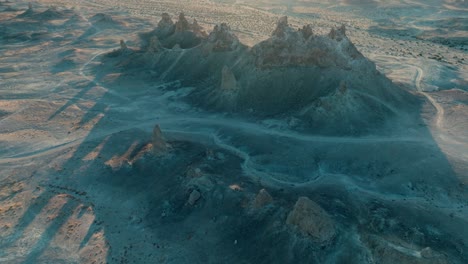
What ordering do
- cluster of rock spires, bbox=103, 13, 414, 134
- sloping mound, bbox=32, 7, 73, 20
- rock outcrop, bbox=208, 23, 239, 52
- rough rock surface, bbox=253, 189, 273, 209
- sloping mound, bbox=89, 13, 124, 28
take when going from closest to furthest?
1. rough rock surface, bbox=253, 189, 273, 209
2. cluster of rock spires, bbox=103, 13, 414, 134
3. rock outcrop, bbox=208, 23, 239, 52
4. sloping mound, bbox=89, 13, 124, 28
5. sloping mound, bbox=32, 7, 73, 20

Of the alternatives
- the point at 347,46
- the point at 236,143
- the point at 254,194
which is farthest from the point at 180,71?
the point at 254,194

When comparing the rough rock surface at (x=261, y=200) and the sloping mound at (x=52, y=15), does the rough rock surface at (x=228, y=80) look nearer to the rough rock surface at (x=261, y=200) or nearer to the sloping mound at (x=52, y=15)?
the rough rock surface at (x=261, y=200)

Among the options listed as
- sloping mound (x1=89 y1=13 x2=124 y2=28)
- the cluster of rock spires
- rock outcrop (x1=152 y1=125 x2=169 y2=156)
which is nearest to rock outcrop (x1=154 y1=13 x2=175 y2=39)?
Answer: sloping mound (x1=89 y1=13 x2=124 y2=28)

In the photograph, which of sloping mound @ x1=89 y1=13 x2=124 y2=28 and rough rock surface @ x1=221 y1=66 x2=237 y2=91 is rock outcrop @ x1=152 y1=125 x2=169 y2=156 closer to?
rough rock surface @ x1=221 y1=66 x2=237 y2=91

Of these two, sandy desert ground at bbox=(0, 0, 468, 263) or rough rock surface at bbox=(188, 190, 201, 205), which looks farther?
rough rock surface at bbox=(188, 190, 201, 205)

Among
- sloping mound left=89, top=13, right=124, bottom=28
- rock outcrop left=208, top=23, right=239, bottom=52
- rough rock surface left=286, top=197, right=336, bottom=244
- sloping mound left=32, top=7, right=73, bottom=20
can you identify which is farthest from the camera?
sloping mound left=32, top=7, right=73, bottom=20

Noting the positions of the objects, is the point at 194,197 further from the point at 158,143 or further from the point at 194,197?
Result: the point at 158,143

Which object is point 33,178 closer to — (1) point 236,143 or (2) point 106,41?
(1) point 236,143

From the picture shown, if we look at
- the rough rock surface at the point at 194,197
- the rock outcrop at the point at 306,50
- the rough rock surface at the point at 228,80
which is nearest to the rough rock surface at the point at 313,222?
the rough rock surface at the point at 194,197
